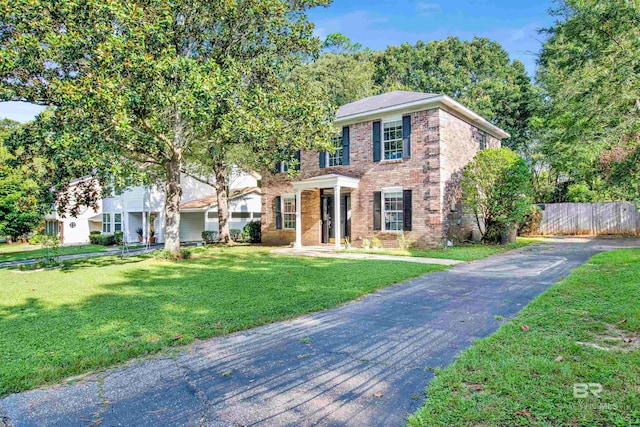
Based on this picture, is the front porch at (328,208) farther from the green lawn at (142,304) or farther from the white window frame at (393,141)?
the green lawn at (142,304)

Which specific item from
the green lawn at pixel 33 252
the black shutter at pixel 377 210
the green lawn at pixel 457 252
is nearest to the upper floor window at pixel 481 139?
the green lawn at pixel 457 252

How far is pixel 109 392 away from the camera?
321 cm

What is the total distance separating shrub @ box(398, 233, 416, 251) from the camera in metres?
13.7

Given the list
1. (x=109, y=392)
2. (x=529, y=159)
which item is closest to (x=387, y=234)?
(x=109, y=392)

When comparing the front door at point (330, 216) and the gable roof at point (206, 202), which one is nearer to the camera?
the front door at point (330, 216)

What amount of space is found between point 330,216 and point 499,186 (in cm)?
706

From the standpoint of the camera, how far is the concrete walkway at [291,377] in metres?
2.78

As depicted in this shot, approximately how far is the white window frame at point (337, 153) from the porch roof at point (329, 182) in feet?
4.78

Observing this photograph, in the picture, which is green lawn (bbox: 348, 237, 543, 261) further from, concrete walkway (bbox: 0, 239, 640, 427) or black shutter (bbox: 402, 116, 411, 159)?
concrete walkway (bbox: 0, 239, 640, 427)

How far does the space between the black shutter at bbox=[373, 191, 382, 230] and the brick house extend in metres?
0.04

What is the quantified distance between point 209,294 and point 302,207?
418 inches

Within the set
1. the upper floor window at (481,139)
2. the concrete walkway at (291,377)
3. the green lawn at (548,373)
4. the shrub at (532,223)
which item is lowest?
the concrete walkway at (291,377)

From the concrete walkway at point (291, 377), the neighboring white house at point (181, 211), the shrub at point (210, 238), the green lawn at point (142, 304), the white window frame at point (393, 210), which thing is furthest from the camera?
the neighboring white house at point (181, 211)

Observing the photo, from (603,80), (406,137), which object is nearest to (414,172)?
(406,137)
